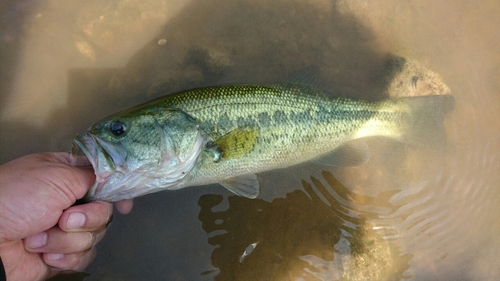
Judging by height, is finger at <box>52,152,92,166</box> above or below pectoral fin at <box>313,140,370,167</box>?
above

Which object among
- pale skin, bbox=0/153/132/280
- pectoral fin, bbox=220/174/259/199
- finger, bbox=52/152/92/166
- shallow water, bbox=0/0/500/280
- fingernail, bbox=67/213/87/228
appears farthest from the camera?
shallow water, bbox=0/0/500/280

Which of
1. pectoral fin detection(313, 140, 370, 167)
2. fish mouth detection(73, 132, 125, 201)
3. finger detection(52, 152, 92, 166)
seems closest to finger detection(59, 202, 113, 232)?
fish mouth detection(73, 132, 125, 201)

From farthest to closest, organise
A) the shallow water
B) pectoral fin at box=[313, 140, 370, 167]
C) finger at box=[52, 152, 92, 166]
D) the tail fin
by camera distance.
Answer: the tail fin → pectoral fin at box=[313, 140, 370, 167] → the shallow water → finger at box=[52, 152, 92, 166]

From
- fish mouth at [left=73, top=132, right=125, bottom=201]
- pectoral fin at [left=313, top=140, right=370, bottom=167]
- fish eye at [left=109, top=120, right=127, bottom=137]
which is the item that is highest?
fish eye at [left=109, top=120, right=127, bottom=137]

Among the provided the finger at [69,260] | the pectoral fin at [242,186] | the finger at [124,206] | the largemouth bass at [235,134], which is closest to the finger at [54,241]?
the finger at [69,260]

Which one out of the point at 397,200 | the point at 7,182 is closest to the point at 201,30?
the point at 7,182

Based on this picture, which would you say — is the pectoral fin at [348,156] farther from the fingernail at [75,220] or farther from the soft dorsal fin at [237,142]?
the fingernail at [75,220]

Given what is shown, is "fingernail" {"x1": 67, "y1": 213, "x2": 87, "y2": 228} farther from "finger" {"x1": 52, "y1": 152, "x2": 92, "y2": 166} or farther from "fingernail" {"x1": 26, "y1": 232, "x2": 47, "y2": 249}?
"finger" {"x1": 52, "y1": 152, "x2": 92, "y2": 166}

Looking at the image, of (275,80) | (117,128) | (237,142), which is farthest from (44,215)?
(275,80)
